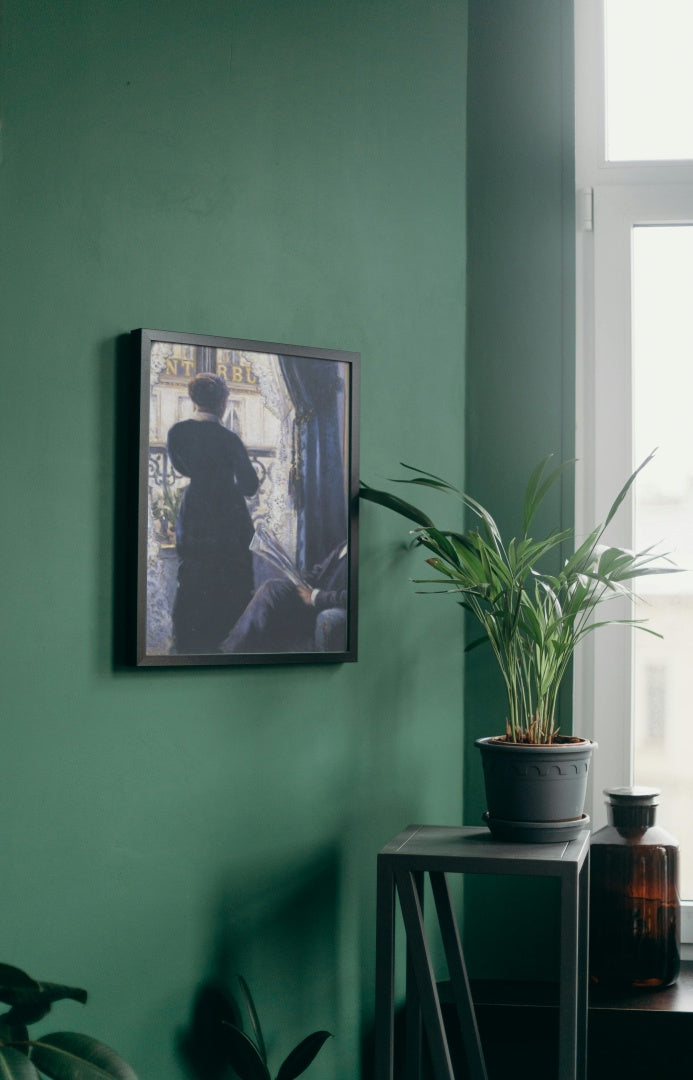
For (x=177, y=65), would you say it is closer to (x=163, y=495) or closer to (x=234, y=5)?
(x=234, y=5)

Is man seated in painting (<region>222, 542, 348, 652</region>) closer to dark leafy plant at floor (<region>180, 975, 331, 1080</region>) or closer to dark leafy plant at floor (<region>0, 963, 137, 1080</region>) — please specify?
dark leafy plant at floor (<region>180, 975, 331, 1080</region>)

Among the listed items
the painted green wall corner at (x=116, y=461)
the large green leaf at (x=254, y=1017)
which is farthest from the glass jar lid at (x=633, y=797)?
the large green leaf at (x=254, y=1017)

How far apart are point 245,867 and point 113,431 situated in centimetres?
92

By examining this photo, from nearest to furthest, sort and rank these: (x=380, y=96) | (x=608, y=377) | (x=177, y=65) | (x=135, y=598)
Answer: (x=135, y=598) → (x=177, y=65) → (x=380, y=96) → (x=608, y=377)

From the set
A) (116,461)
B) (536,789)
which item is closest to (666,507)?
(536,789)

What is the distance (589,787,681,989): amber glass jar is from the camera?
7.82 feet

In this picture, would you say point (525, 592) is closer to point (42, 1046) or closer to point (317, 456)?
point (317, 456)

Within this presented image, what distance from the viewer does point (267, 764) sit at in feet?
7.26

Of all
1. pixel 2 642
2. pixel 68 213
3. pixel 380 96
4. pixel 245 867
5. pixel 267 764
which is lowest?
pixel 245 867

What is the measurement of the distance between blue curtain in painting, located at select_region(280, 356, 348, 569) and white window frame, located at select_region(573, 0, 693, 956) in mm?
701

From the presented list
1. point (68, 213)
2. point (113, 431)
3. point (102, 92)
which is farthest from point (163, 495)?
point (102, 92)

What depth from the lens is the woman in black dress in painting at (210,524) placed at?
2.08 meters

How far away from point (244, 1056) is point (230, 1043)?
0.12ft

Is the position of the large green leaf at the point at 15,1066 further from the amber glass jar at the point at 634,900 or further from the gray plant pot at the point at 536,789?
the amber glass jar at the point at 634,900
